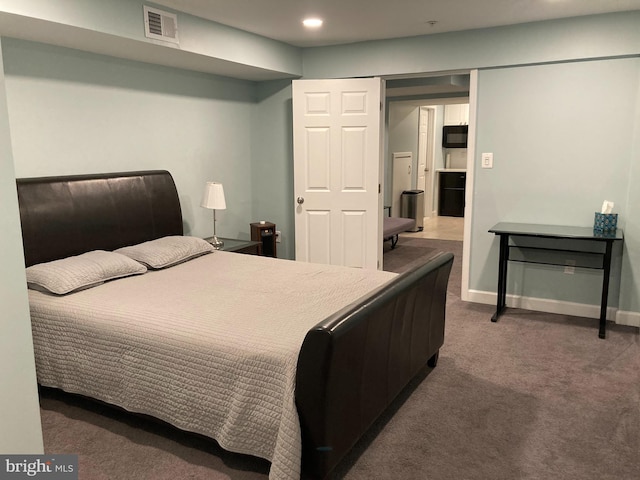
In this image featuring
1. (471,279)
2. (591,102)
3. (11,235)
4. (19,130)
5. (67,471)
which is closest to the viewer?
(11,235)

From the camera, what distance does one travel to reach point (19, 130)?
3.21 meters

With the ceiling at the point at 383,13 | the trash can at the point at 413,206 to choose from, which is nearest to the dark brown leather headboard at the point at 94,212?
the ceiling at the point at 383,13

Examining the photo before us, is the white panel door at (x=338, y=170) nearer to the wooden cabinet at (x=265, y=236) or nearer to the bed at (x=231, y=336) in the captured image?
the wooden cabinet at (x=265, y=236)

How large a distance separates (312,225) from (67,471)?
10.6ft

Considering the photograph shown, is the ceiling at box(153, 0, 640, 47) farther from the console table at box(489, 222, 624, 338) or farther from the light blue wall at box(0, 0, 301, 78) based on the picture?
the console table at box(489, 222, 624, 338)

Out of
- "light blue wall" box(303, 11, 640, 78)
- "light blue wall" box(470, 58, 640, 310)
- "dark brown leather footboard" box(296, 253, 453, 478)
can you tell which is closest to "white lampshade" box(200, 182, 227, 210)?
"light blue wall" box(303, 11, 640, 78)

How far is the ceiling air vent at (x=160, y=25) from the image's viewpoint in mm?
3291

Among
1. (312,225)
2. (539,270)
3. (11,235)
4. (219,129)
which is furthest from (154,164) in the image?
(539,270)

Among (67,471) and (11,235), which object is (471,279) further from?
(11,235)

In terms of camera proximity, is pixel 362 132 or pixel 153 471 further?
pixel 362 132

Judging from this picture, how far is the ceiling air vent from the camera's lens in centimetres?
329

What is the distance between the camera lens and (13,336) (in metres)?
1.48

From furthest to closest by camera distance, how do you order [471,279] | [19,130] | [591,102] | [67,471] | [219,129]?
[219,129] → [471,279] → [591,102] → [19,130] → [67,471]

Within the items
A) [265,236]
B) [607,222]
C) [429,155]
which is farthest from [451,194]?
[607,222]
